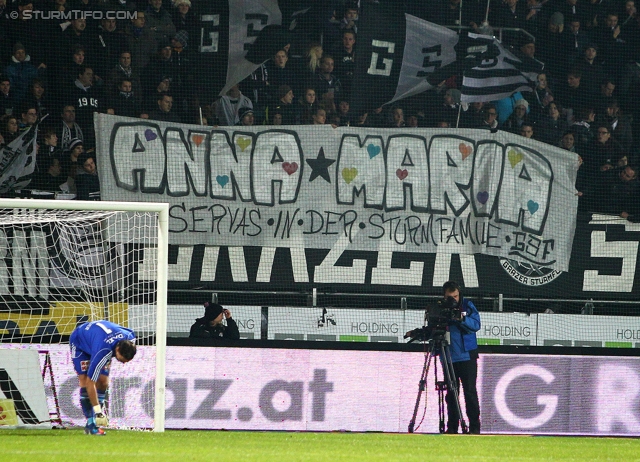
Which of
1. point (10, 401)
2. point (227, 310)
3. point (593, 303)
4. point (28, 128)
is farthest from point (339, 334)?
point (28, 128)

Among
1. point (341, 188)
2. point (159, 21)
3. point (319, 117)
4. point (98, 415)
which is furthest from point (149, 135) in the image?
point (98, 415)

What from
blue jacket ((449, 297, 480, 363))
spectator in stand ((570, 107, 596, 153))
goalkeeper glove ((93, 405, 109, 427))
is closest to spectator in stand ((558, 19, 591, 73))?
spectator in stand ((570, 107, 596, 153))

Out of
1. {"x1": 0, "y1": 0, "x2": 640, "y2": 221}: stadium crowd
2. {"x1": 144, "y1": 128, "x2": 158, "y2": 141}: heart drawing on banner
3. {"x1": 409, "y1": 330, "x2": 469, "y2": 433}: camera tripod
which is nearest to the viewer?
{"x1": 409, "y1": 330, "x2": 469, "y2": 433}: camera tripod

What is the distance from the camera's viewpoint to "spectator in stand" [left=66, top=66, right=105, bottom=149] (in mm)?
13320

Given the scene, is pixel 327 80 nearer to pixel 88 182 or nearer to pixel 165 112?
pixel 165 112

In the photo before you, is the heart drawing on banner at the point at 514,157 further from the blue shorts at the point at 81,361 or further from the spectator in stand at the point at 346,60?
the blue shorts at the point at 81,361

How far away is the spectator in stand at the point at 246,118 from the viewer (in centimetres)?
1348

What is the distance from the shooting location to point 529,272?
1306 cm

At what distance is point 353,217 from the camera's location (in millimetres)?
12953

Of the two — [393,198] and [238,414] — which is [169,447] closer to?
[238,414]

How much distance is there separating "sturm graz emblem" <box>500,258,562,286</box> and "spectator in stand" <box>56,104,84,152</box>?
595 cm

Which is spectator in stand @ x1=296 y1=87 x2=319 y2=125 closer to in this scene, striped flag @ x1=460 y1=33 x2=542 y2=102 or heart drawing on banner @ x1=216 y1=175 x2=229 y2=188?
heart drawing on banner @ x1=216 y1=175 x2=229 y2=188

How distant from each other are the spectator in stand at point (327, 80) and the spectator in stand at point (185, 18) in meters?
1.86

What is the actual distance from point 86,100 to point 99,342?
5.87 m
